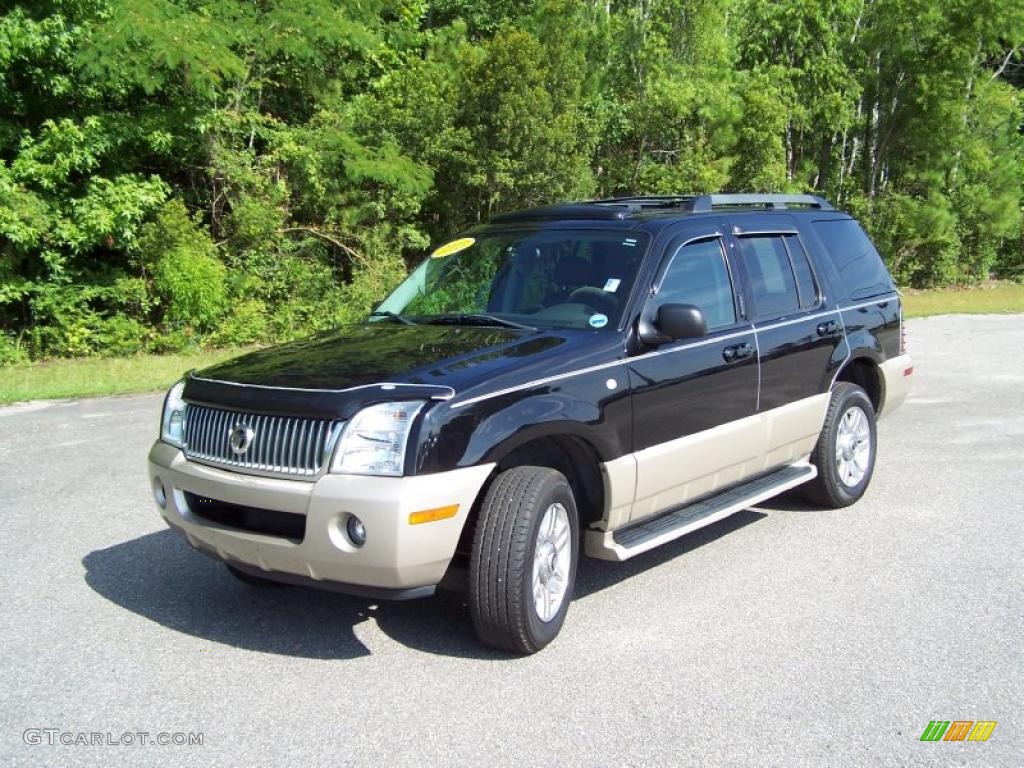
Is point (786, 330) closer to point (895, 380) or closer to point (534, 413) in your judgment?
point (895, 380)

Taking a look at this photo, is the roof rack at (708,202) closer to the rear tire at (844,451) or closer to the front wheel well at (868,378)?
the front wheel well at (868,378)

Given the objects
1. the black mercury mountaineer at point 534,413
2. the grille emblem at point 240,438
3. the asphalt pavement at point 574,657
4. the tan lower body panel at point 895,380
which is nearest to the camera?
the asphalt pavement at point 574,657

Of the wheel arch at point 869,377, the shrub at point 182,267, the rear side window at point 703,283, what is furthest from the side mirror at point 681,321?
the shrub at point 182,267

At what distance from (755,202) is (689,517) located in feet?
7.45

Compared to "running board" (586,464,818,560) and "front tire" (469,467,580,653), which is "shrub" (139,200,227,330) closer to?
"running board" (586,464,818,560)

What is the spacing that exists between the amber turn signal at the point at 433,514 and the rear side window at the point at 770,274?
2653 millimetres

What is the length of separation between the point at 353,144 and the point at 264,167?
1.66 metres

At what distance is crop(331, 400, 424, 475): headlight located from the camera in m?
3.86

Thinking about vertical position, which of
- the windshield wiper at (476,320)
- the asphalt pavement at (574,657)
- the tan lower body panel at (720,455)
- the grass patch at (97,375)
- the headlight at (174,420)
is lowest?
the grass patch at (97,375)

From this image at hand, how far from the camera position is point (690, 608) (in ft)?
15.7

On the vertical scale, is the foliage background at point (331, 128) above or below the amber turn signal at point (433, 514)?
above

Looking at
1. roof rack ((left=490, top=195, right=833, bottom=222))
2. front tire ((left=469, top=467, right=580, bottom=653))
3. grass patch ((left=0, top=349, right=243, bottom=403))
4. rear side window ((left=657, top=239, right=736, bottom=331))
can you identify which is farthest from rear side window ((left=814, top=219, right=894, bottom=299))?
grass patch ((left=0, top=349, right=243, bottom=403))

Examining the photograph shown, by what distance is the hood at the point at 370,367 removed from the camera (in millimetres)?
4008

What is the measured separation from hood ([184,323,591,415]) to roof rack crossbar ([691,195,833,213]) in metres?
1.62
